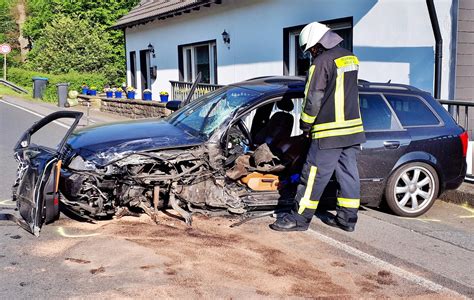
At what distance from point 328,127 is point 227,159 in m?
1.15

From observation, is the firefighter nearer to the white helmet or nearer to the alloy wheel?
the white helmet

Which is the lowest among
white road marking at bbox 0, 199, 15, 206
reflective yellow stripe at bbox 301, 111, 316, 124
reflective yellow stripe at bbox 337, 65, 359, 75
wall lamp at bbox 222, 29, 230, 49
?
white road marking at bbox 0, 199, 15, 206

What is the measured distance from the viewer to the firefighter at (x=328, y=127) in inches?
207

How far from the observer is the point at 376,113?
618 cm

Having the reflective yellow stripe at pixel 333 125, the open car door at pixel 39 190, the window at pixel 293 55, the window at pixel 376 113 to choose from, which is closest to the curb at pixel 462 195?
the window at pixel 376 113

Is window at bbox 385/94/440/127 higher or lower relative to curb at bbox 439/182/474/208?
higher

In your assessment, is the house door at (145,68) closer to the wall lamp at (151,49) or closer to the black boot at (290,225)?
the wall lamp at (151,49)

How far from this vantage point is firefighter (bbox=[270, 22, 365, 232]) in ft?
17.2

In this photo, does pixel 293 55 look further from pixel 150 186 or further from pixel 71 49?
pixel 71 49

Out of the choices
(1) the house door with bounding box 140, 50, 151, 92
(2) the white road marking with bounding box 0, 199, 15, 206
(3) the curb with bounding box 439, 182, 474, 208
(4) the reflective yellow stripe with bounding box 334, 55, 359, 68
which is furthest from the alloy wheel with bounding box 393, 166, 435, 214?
(1) the house door with bounding box 140, 50, 151, 92

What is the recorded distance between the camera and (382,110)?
6207 millimetres

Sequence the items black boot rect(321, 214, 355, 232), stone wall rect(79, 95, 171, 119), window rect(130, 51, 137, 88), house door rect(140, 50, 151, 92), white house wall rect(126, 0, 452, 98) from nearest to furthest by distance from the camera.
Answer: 1. black boot rect(321, 214, 355, 232)
2. white house wall rect(126, 0, 452, 98)
3. stone wall rect(79, 95, 171, 119)
4. house door rect(140, 50, 151, 92)
5. window rect(130, 51, 137, 88)

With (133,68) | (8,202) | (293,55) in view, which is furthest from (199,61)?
(8,202)

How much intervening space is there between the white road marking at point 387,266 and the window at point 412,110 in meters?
1.79
